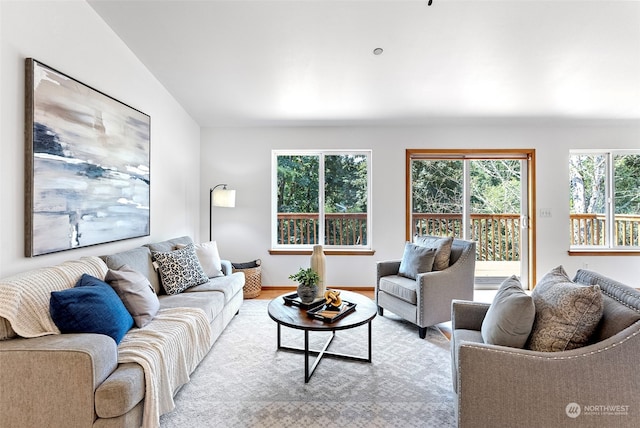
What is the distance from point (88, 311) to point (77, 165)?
1.11 meters

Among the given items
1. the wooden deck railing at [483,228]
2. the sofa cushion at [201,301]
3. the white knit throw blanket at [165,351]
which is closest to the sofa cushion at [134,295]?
the white knit throw blanket at [165,351]

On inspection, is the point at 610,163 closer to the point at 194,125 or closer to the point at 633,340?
the point at 633,340

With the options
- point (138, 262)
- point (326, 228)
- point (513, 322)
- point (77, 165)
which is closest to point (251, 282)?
point (326, 228)

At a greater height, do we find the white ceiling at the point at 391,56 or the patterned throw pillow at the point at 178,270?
the white ceiling at the point at 391,56

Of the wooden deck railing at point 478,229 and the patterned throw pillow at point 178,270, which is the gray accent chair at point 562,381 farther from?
the wooden deck railing at point 478,229

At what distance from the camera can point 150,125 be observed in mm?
3146

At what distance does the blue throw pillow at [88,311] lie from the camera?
1553 mm

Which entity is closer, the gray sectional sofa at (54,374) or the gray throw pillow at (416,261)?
the gray sectional sofa at (54,374)

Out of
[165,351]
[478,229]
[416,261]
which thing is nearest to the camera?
[165,351]

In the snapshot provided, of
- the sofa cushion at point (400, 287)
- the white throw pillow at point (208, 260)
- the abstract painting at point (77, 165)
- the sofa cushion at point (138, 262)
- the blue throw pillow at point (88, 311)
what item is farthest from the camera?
the white throw pillow at point (208, 260)

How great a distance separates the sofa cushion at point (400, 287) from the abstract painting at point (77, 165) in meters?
2.50

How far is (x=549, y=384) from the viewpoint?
4.24 ft

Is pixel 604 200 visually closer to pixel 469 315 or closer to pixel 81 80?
pixel 469 315

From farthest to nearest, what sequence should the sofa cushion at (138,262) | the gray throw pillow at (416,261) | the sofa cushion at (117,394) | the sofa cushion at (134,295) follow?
the gray throw pillow at (416,261) < the sofa cushion at (138,262) < the sofa cushion at (134,295) < the sofa cushion at (117,394)
